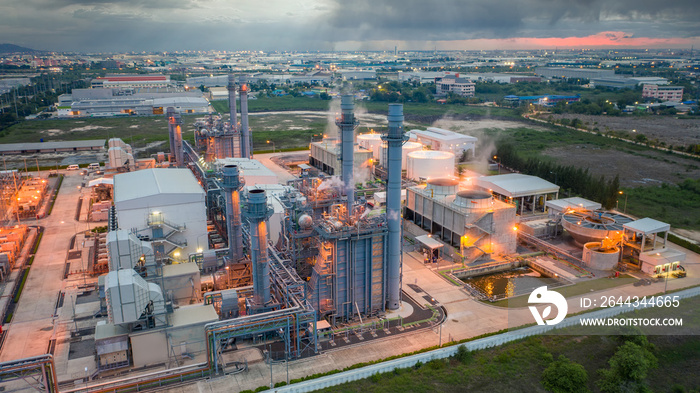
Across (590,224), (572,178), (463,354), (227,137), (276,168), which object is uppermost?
(227,137)

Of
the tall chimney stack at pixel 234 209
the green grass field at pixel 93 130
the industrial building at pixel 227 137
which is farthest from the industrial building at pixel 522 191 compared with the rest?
the green grass field at pixel 93 130

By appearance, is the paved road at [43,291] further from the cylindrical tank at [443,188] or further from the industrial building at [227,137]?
the cylindrical tank at [443,188]

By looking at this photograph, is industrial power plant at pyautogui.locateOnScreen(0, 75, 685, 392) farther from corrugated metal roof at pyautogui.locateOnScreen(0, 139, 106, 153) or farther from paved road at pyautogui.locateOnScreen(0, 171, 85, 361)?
corrugated metal roof at pyautogui.locateOnScreen(0, 139, 106, 153)

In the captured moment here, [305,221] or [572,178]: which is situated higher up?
[305,221]

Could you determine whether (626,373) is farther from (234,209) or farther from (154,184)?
(154,184)

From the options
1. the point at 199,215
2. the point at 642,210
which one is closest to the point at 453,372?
the point at 199,215

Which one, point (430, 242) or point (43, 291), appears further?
point (430, 242)

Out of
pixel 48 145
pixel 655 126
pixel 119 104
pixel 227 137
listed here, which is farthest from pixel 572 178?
pixel 119 104
